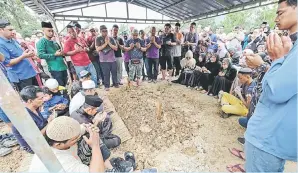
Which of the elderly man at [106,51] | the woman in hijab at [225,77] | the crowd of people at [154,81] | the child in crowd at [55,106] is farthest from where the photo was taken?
the elderly man at [106,51]

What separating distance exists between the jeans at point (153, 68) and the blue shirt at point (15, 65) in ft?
11.9

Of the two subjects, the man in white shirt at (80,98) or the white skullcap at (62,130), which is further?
the man in white shirt at (80,98)

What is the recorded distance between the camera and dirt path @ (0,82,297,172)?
2.71 meters

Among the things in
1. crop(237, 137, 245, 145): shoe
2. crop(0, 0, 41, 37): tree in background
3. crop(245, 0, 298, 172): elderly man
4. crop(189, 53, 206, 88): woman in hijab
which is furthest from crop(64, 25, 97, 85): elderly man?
crop(0, 0, 41, 37): tree in background

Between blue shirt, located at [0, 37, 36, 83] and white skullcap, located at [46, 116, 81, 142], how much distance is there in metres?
2.36

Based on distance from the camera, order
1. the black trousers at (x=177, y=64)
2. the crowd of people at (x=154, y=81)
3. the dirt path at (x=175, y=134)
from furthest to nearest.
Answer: the black trousers at (x=177, y=64), the dirt path at (x=175, y=134), the crowd of people at (x=154, y=81)

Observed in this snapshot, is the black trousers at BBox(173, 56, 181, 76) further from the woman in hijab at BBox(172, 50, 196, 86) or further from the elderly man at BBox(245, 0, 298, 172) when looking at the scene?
the elderly man at BBox(245, 0, 298, 172)

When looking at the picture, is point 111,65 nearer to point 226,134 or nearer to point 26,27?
point 226,134

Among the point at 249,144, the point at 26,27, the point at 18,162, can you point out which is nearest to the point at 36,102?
the point at 18,162

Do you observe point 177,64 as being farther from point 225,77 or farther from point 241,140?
point 241,140

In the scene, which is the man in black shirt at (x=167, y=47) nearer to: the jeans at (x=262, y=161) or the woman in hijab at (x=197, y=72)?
the woman in hijab at (x=197, y=72)

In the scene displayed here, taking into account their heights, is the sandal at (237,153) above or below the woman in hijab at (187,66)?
below

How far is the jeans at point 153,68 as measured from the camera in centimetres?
624

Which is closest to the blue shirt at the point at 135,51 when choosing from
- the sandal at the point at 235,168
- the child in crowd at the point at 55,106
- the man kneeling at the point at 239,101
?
the man kneeling at the point at 239,101
